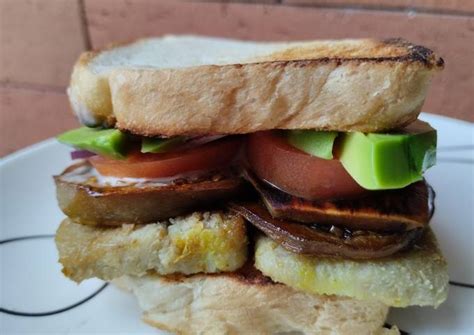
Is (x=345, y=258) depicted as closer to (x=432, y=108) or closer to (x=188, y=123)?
(x=188, y=123)

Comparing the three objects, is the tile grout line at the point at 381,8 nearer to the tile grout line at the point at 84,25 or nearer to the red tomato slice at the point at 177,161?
the tile grout line at the point at 84,25

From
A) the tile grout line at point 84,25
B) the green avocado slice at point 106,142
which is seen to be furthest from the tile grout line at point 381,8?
the green avocado slice at point 106,142

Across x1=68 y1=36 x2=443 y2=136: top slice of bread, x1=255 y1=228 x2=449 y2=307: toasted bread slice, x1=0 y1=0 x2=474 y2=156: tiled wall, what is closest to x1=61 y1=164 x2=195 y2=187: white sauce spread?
x1=68 y1=36 x2=443 y2=136: top slice of bread

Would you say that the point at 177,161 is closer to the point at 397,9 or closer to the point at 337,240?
the point at 337,240

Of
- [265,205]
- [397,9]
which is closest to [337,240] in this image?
[265,205]

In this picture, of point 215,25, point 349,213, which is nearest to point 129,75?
point 349,213
